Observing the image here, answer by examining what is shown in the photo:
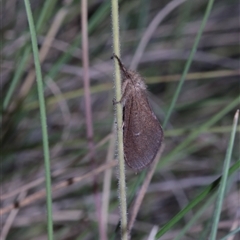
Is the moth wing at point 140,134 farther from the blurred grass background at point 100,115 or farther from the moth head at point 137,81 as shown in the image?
the blurred grass background at point 100,115

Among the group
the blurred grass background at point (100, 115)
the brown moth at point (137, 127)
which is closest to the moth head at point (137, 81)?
the brown moth at point (137, 127)

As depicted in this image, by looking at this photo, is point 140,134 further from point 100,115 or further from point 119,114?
point 100,115

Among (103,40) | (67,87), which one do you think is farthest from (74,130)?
(103,40)

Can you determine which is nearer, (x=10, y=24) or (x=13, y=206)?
(x=13, y=206)

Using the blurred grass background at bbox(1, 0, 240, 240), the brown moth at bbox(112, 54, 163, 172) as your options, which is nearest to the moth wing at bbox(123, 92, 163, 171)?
the brown moth at bbox(112, 54, 163, 172)

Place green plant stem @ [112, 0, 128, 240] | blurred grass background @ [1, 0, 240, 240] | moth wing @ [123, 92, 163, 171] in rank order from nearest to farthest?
green plant stem @ [112, 0, 128, 240]
moth wing @ [123, 92, 163, 171]
blurred grass background @ [1, 0, 240, 240]

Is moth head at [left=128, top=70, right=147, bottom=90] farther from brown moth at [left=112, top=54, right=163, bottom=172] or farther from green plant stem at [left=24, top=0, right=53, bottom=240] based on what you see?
green plant stem at [left=24, top=0, right=53, bottom=240]

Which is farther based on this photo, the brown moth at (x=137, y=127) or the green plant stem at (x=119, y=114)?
the brown moth at (x=137, y=127)

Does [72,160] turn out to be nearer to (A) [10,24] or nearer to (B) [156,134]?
(A) [10,24]
